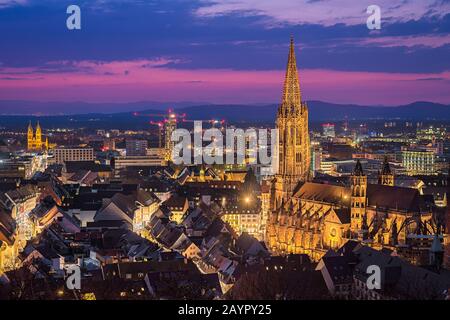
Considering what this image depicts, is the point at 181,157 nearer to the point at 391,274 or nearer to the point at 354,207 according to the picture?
the point at 354,207

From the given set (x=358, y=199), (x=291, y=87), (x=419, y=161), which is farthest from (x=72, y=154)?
(x=358, y=199)

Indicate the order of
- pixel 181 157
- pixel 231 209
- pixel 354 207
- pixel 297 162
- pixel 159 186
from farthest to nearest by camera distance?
pixel 181 157
pixel 159 186
pixel 231 209
pixel 297 162
pixel 354 207

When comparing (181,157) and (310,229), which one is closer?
(310,229)

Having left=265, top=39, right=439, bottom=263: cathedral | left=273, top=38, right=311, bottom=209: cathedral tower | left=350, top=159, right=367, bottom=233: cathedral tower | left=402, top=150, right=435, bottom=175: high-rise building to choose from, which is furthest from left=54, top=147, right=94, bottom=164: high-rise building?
left=350, top=159, right=367, bottom=233: cathedral tower

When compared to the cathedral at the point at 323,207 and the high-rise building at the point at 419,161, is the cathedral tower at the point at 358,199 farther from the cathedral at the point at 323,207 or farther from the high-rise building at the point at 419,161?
the high-rise building at the point at 419,161

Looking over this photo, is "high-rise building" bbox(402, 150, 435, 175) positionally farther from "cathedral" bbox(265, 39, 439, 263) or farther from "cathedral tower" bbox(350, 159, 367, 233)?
"cathedral tower" bbox(350, 159, 367, 233)
